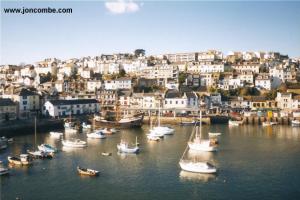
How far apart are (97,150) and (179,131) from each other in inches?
478

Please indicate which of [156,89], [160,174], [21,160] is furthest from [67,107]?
[160,174]

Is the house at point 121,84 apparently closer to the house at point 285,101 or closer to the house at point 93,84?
the house at point 93,84

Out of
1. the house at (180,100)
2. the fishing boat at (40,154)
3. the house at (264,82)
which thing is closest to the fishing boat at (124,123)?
the house at (180,100)

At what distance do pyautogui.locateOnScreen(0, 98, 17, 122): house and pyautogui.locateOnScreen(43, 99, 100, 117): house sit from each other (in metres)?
3.97

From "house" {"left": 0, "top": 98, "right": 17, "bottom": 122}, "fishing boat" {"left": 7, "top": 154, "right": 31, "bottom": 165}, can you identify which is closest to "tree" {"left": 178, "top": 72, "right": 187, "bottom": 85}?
"house" {"left": 0, "top": 98, "right": 17, "bottom": 122}

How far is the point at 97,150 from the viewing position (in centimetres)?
2892

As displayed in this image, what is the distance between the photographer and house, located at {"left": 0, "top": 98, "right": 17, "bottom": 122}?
1661 inches

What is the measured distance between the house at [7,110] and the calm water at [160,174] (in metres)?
11.6

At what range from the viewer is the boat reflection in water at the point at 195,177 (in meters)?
21.1

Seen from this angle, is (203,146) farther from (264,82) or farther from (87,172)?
(264,82)

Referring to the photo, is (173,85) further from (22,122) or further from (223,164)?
(223,164)

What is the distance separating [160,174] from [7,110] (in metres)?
26.7

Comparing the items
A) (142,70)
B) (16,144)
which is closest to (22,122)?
(16,144)

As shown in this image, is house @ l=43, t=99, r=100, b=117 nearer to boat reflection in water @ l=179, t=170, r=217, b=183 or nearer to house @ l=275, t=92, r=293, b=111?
house @ l=275, t=92, r=293, b=111
